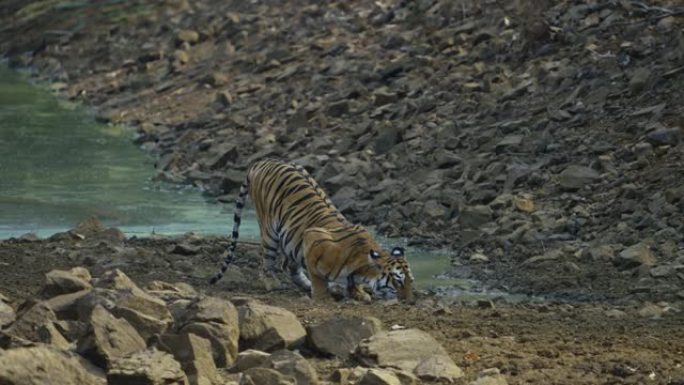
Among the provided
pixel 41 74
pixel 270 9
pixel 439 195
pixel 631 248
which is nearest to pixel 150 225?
pixel 439 195

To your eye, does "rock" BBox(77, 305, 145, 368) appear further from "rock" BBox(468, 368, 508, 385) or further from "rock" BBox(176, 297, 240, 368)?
"rock" BBox(468, 368, 508, 385)

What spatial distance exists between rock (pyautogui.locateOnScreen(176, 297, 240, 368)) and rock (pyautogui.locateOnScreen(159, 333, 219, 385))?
29 cm

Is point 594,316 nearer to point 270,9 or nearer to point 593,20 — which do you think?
point 593,20

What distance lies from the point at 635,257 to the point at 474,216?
8.18 ft

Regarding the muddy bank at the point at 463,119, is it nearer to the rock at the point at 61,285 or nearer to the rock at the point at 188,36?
the rock at the point at 188,36

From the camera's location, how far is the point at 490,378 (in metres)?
7.75

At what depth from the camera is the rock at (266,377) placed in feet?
23.6

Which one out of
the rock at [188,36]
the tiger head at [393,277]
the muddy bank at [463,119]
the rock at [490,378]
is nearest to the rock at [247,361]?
the rock at [490,378]

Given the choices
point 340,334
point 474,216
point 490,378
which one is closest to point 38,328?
A: point 340,334

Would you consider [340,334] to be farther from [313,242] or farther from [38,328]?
[313,242]

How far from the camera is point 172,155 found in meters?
21.0

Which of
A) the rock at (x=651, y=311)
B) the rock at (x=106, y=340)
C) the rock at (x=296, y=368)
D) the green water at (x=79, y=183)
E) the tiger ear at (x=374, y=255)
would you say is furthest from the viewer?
the green water at (x=79, y=183)

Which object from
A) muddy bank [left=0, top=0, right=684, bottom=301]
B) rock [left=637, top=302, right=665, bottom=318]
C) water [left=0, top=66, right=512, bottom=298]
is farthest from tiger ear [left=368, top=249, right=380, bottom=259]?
rock [left=637, top=302, right=665, bottom=318]

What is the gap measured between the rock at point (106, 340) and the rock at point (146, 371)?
0.77ft
